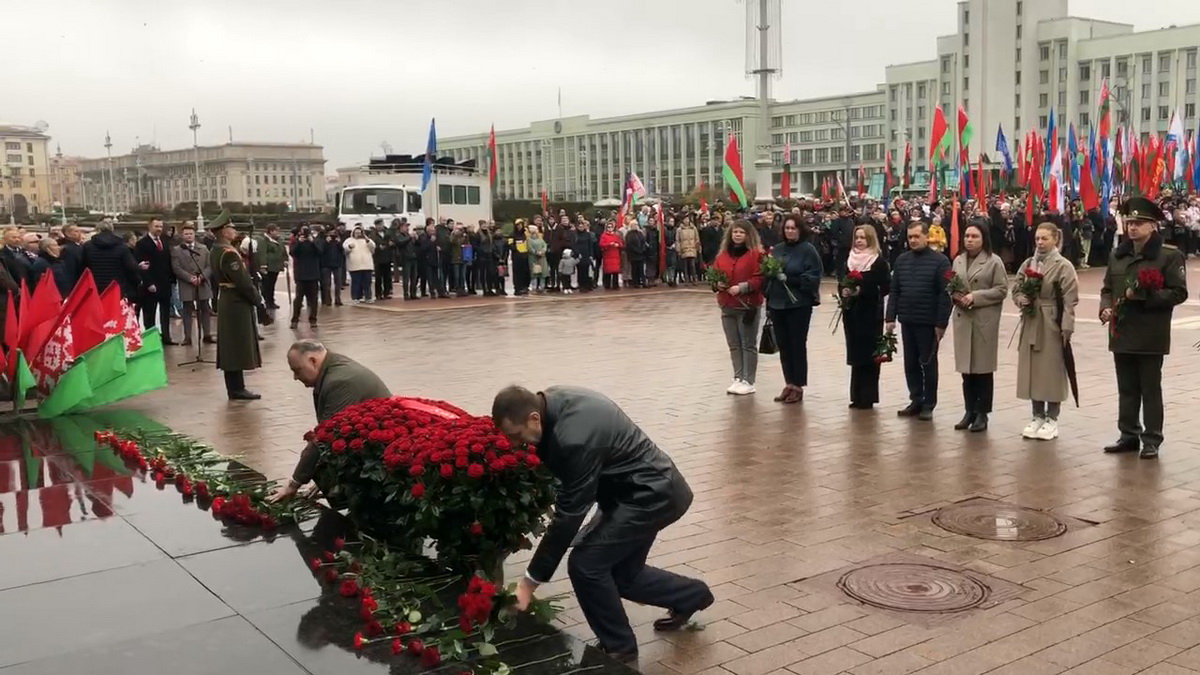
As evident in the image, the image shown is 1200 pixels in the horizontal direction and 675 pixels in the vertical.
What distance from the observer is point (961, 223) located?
2469 cm

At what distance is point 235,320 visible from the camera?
35.3 feet

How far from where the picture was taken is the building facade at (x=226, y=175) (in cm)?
11256

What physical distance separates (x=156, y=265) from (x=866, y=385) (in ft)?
35.0

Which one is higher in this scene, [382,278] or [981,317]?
[981,317]

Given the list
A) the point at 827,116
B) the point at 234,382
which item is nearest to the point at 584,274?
the point at 234,382

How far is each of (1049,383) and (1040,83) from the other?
11509cm

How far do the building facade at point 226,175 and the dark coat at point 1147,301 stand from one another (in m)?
105

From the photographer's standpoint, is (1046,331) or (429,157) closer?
(1046,331)

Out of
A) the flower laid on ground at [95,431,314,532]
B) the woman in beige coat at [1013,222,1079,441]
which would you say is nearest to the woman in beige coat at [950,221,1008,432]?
the woman in beige coat at [1013,222,1079,441]

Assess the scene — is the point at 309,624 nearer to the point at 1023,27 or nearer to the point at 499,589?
the point at 499,589

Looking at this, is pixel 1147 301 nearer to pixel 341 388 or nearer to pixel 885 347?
pixel 885 347

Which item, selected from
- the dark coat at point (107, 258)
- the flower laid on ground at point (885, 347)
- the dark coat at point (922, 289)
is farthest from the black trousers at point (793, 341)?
the dark coat at point (107, 258)

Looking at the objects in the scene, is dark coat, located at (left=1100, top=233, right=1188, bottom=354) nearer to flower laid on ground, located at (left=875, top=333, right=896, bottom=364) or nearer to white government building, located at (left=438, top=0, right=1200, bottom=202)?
flower laid on ground, located at (left=875, top=333, right=896, bottom=364)

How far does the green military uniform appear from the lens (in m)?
10.7
